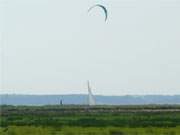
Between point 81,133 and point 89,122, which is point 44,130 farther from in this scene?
point 89,122

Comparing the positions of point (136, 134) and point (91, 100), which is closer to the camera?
point (136, 134)

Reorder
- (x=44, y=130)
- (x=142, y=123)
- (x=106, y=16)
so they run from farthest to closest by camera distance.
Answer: (x=142, y=123)
(x=106, y=16)
(x=44, y=130)

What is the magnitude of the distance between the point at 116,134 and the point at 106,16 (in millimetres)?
10721

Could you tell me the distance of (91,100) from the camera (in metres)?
105

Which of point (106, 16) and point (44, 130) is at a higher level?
point (106, 16)

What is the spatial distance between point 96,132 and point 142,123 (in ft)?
43.2

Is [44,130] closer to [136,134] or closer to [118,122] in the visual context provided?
[136,134]

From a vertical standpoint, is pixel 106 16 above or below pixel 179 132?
above

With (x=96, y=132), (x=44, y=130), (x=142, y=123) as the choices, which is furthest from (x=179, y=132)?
(x=142, y=123)

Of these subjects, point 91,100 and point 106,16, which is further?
point 91,100

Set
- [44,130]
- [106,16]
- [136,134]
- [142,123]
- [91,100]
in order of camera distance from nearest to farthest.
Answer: [136,134] < [44,130] < [106,16] < [142,123] < [91,100]

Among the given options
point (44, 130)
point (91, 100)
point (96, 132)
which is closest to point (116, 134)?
point (96, 132)

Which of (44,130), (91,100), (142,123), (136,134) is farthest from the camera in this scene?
(91,100)

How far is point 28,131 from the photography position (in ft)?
153
